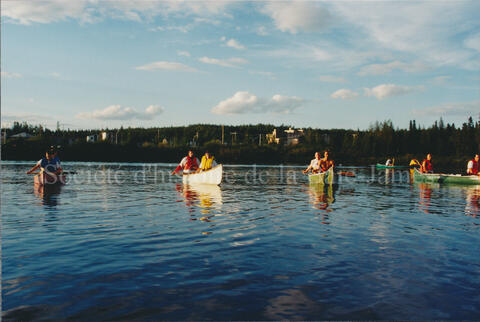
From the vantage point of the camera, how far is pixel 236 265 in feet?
25.7

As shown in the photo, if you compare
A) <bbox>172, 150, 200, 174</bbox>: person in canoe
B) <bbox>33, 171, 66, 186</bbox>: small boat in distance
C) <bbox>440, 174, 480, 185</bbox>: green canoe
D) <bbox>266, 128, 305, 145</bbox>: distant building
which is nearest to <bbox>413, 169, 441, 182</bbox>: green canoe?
<bbox>440, 174, 480, 185</bbox>: green canoe

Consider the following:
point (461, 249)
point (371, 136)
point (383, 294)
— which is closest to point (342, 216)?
point (461, 249)

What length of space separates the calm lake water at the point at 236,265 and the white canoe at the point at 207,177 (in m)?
10.7

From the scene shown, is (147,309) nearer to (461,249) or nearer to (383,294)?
(383,294)

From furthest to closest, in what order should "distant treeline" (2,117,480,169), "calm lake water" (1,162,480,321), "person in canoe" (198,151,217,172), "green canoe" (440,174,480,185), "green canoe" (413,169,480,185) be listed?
"distant treeline" (2,117,480,169)
"green canoe" (413,169,480,185)
"green canoe" (440,174,480,185)
"person in canoe" (198,151,217,172)
"calm lake water" (1,162,480,321)

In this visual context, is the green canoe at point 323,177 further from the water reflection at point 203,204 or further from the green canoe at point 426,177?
the green canoe at point 426,177

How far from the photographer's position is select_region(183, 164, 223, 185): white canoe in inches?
1006

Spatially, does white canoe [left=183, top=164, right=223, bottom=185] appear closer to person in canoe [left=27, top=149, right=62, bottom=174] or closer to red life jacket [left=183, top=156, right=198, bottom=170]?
red life jacket [left=183, top=156, right=198, bottom=170]

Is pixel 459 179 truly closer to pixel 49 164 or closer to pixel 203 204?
pixel 203 204

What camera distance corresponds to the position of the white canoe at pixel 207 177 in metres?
25.5

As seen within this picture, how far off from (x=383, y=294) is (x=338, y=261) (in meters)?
1.87

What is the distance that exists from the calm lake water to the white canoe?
10698 millimetres

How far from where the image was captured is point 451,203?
63.2ft

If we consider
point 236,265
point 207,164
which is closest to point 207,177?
point 207,164
